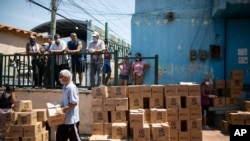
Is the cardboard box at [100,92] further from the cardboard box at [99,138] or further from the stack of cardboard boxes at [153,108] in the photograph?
the cardboard box at [99,138]

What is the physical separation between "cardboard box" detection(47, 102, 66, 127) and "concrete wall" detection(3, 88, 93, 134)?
8.71 feet

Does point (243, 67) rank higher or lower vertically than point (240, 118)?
higher

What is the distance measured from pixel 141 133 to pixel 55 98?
3.19 meters

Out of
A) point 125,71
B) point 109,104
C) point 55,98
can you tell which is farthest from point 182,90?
point 55,98

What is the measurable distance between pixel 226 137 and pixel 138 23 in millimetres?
5572

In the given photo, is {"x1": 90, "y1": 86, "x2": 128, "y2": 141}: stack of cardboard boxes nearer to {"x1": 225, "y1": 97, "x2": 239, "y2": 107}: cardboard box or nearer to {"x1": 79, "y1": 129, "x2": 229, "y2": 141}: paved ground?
{"x1": 79, "y1": 129, "x2": 229, "y2": 141}: paved ground

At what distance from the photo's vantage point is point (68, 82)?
5.82 metres

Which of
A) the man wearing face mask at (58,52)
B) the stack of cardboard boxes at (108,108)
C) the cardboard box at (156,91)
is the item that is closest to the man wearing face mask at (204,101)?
the cardboard box at (156,91)

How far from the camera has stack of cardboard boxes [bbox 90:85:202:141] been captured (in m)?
7.28

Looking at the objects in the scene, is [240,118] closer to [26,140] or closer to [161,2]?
[161,2]

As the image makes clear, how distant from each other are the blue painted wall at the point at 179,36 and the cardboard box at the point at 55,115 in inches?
247

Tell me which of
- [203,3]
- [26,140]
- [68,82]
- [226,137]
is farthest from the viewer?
[203,3]

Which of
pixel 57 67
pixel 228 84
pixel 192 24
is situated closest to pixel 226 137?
pixel 228 84

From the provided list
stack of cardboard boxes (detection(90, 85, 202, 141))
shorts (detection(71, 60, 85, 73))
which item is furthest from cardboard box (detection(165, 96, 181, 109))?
shorts (detection(71, 60, 85, 73))
